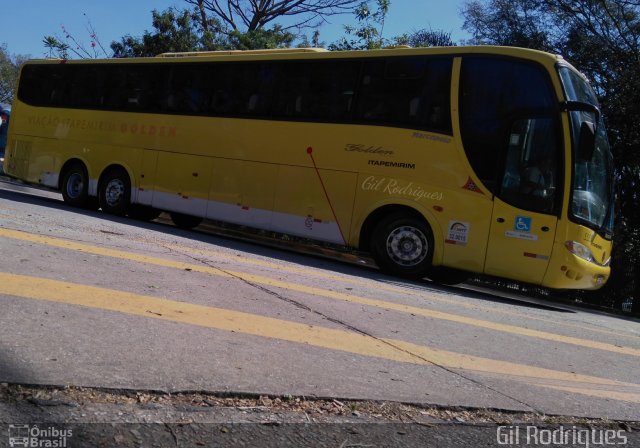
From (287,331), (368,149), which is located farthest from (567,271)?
(287,331)

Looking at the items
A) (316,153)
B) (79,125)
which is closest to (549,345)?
(316,153)

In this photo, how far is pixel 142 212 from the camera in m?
13.7

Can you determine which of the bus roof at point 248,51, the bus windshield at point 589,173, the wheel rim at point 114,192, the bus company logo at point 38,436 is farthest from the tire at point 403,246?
the bus company logo at point 38,436

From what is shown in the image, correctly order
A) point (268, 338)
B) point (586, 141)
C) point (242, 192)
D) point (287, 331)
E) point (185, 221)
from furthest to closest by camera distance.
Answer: point (185, 221) → point (242, 192) → point (586, 141) → point (287, 331) → point (268, 338)

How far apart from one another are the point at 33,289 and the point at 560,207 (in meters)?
6.80

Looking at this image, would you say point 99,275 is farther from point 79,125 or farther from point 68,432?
point 79,125

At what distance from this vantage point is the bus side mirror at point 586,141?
25.8 ft

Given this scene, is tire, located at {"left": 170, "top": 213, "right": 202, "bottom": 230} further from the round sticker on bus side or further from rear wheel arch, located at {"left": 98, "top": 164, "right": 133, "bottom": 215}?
the round sticker on bus side

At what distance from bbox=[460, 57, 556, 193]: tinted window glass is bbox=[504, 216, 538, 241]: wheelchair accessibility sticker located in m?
0.59

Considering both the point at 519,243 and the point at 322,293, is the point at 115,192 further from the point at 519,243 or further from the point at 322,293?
the point at 519,243

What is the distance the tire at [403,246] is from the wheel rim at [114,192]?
6.36 m

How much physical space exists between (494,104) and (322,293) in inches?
166

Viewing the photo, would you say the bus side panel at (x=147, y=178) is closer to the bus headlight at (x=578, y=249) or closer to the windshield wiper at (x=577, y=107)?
the windshield wiper at (x=577, y=107)

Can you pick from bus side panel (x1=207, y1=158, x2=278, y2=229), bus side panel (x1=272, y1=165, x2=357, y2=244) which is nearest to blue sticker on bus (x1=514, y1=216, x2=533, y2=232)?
bus side panel (x1=272, y1=165, x2=357, y2=244)
